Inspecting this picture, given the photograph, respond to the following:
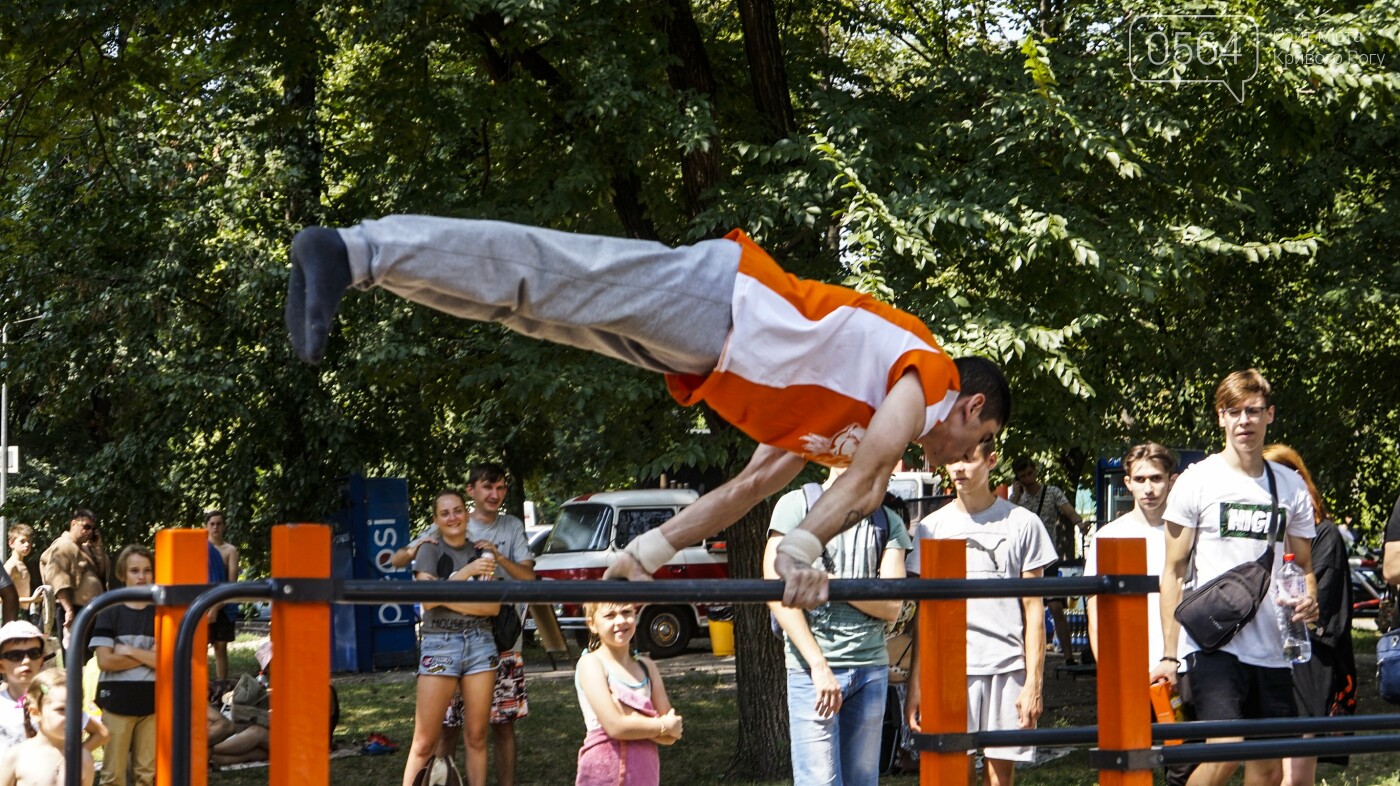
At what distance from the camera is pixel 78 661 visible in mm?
2590

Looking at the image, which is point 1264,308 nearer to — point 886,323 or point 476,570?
point 476,570

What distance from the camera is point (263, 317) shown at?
579 inches

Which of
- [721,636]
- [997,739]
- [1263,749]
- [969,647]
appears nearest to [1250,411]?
[969,647]

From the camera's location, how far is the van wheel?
17578 mm

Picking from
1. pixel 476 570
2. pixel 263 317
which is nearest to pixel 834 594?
pixel 476 570

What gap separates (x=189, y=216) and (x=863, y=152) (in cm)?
960

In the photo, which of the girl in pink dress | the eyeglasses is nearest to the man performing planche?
the girl in pink dress

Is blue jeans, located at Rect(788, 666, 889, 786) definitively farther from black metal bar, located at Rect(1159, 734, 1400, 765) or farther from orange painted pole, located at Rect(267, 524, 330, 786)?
orange painted pole, located at Rect(267, 524, 330, 786)

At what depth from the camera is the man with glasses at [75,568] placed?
1160cm

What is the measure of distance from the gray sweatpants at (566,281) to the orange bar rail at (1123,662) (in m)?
1.03

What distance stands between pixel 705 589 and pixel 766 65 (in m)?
6.16

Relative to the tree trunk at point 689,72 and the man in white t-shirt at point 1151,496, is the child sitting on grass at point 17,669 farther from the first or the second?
the man in white t-shirt at point 1151,496

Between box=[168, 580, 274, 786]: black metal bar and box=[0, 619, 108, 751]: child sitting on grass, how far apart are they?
3.80m

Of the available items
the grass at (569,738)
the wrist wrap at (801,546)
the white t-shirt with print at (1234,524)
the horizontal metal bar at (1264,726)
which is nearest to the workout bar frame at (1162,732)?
the horizontal metal bar at (1264,726)
